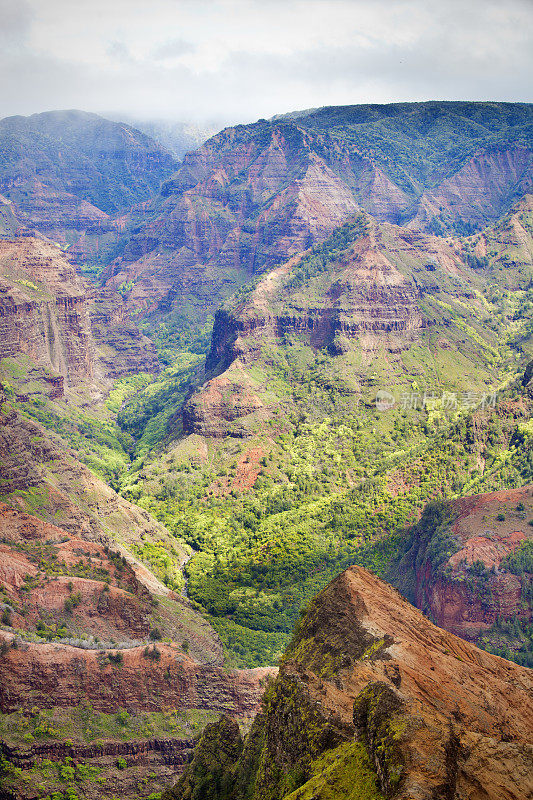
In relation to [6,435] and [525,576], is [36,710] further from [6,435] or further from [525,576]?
[525,576]

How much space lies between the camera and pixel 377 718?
3256 cm

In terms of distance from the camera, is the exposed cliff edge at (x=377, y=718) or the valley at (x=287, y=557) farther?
the valley at (x=287, y=557)

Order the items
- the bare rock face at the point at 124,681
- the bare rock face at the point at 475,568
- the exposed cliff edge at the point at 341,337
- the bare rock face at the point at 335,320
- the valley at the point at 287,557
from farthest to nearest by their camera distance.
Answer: the bare rock face at the point at 335,320, the exposed cliff edge at the point at 341,337, the bare rock face at the point at 475,568, the bare rock face at the point at 124,681, the valley at the point at 287,557

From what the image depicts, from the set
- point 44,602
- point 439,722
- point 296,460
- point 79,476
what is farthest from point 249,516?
point 439,722

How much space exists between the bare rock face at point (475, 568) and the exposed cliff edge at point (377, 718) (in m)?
40.5

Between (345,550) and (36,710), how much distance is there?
57.4m

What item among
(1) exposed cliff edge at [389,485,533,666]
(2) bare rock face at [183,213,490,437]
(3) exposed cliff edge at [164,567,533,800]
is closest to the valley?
(3) exposed cliff edge at [164,567,533,800]

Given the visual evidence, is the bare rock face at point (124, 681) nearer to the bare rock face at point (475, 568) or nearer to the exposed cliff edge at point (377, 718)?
the exposed cliff edge at point (377, 718)

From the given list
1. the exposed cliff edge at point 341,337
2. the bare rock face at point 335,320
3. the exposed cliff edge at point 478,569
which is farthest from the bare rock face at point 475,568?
the bare rock face at point 335,320

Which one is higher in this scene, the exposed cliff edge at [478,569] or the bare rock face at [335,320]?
the bare rock face at [335,320]

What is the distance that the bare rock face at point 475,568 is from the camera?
3536 inches

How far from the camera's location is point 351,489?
134625mm

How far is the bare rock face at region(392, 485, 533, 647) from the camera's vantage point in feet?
295

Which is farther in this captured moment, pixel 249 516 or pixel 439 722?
pixel 249 516
